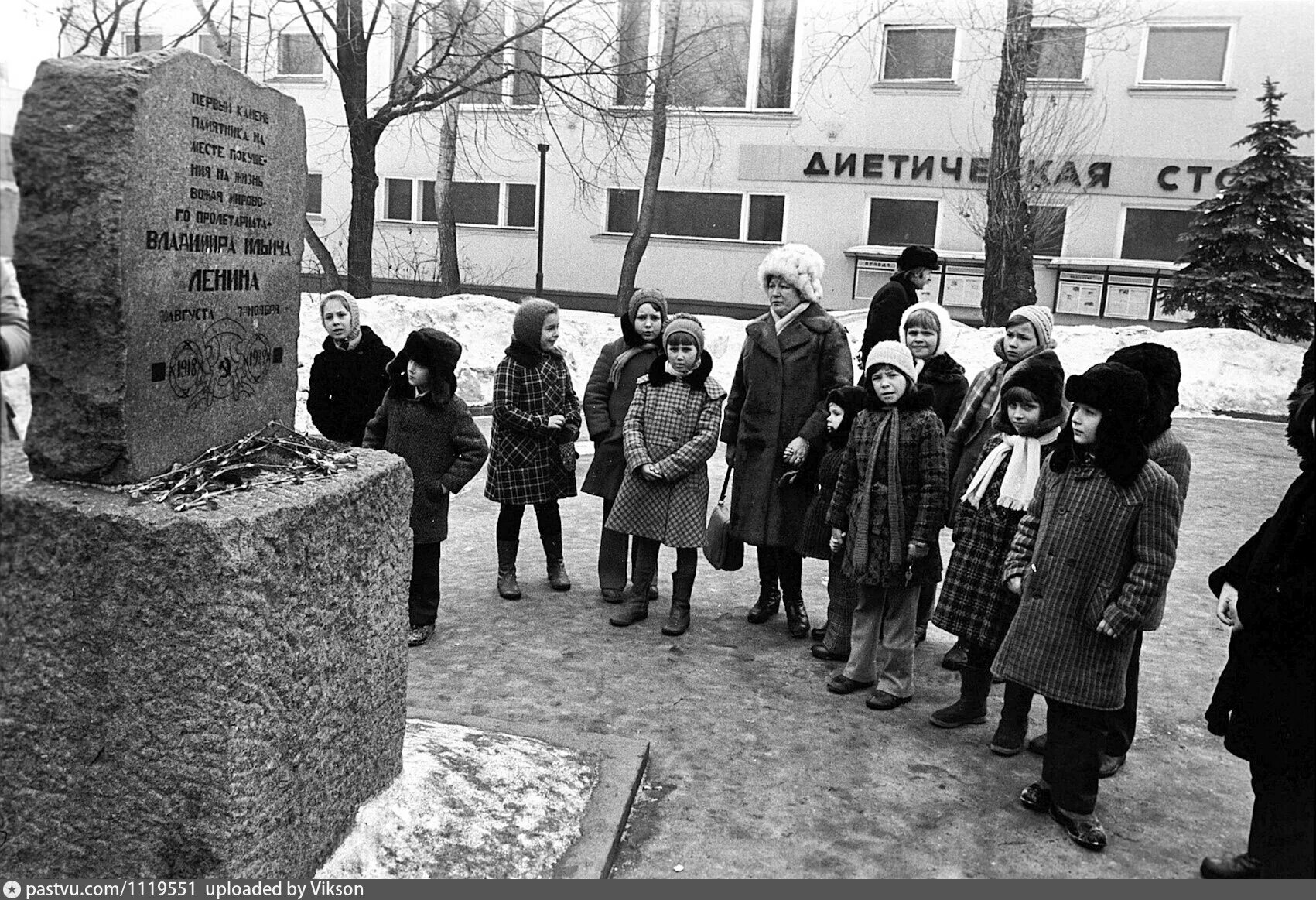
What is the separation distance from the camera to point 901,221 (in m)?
21.9

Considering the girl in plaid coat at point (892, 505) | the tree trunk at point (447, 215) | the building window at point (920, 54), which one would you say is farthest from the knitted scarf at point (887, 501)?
the building window at point (920, 54)

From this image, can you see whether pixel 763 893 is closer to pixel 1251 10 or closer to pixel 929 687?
pixel 929 687

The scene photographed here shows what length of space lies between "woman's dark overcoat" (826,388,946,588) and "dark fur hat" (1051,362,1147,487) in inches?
46.0

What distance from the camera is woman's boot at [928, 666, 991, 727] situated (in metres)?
4.81

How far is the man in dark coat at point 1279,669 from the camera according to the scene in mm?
3094

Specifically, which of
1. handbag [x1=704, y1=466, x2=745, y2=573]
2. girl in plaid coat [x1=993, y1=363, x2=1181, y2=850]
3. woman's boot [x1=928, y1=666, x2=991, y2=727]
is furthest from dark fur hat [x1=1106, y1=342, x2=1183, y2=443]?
handbag [x1=704, y1=466, x2=745, y2=573]

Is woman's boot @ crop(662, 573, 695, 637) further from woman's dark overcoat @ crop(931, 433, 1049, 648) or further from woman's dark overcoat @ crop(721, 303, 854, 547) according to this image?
woman's dark overcoat @ crop(931, 433, 1049, 648)

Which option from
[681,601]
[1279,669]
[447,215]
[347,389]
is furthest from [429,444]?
[447,215]

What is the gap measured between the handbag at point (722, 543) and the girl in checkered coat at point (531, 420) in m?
0.91

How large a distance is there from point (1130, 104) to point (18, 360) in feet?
67.7

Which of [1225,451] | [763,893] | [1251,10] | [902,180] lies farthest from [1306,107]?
[763,893]

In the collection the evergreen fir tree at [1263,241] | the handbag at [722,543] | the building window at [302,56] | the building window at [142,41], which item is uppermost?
the building window at [302,56]

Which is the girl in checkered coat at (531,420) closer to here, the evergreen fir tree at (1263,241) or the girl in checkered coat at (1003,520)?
the girl in checkered coat at (1003,520)

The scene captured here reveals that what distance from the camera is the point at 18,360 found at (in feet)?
9.53
